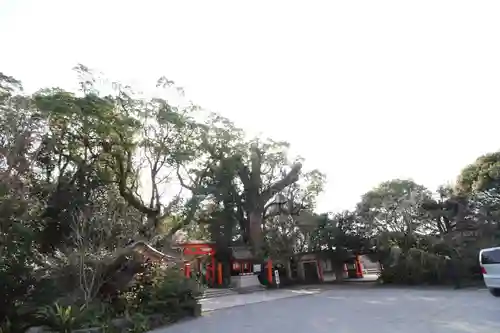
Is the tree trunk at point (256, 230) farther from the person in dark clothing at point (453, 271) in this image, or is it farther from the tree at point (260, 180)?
the person in dark clothing at point (453, 271)

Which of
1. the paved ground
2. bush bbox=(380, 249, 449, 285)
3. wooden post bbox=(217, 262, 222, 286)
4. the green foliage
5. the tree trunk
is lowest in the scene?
the paved ground

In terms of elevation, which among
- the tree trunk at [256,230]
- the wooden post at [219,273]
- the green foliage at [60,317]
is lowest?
the green foliage at [60,317]

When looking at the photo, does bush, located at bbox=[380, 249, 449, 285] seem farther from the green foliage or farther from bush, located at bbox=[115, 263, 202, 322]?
the green foliage

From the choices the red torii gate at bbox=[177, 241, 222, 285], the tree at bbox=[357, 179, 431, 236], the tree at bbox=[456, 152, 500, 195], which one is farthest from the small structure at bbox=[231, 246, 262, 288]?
the tree at bbox=[456, 152, 500, 195]

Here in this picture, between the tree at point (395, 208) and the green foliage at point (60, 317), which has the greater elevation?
the tree at point (395, 208)

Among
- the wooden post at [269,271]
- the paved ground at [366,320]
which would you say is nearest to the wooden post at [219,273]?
the wooden post at [269,271]

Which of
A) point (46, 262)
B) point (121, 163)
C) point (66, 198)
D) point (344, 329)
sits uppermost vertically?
point (121, 163)

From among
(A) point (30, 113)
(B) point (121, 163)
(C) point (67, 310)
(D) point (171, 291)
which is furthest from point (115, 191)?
(C) point (67, 310)

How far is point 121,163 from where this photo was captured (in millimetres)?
14227

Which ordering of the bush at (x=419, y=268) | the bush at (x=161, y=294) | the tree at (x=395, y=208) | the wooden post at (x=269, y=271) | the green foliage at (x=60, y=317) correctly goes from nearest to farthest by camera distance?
the green foliage at (x=60, y=317), the bush at (x=161, y=294), the bush at (x=419, y=268), the tree at (x=395, y=208), the wooden post at (x=269, y=271)

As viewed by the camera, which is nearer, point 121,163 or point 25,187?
point 25,187

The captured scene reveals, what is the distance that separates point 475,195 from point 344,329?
13982 millimetres

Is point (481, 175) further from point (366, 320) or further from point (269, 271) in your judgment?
point (366, 320)

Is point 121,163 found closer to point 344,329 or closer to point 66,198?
point 66,198
